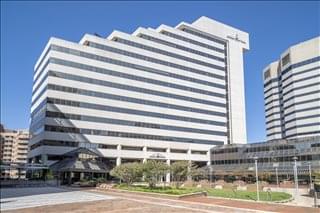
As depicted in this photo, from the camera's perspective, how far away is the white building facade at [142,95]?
70.2 metres

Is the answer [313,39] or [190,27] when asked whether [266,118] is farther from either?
[190,27]

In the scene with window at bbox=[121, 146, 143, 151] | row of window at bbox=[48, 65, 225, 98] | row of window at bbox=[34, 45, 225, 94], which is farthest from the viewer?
window at bbox=[121, 146, 143, 151]

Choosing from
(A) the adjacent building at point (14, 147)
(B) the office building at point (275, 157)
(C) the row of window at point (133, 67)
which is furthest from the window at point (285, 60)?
(A) the adjacent building at point (14, 147)

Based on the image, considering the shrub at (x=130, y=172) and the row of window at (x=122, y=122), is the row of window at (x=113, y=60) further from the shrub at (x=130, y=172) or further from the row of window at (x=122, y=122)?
the shrub at (x=130, y=172)

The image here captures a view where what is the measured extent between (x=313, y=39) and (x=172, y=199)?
92.3 m

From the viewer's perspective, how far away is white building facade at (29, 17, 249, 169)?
7025cm

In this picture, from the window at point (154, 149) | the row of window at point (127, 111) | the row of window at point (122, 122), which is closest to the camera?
the row of window at point (122, 122)

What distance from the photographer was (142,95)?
80750mm

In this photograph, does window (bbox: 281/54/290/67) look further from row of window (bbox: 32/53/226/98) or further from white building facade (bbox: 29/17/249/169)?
row of window (bbox: 32/53/226/98)

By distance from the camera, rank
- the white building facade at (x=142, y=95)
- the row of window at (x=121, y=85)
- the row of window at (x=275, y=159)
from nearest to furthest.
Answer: the row of window at (x=275, y=159), the white building facade at (x=142, y=95), the row of window at (x=121, y=85)

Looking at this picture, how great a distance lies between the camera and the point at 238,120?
9831 cm

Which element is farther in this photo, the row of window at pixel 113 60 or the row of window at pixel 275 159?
the row of window at pixel 113 60

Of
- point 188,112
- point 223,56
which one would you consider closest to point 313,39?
point 223,56

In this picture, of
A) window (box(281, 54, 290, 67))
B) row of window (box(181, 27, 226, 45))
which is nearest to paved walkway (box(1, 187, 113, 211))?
row of window (box(181, 27, 226, 45))
